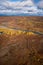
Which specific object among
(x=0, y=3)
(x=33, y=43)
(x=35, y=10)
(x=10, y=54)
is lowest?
(x=10, y=54)

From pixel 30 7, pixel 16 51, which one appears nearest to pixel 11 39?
pixel 16 51

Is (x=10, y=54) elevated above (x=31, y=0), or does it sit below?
below

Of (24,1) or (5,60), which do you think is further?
(24,1)

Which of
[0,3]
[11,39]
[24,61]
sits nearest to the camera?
[24,61]

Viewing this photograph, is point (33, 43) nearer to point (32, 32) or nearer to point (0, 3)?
point (32, 32)

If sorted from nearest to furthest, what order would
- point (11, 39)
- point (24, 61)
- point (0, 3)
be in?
point (24, 61)
point (11, 39)
point (0, 3)

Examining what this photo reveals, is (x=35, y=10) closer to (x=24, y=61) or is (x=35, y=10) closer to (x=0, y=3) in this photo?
(x=0, y=3)

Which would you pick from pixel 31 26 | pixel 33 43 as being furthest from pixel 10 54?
pixel 31 26
